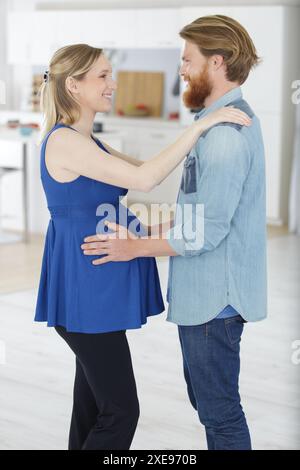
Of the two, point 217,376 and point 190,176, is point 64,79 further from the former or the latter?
point 217,376

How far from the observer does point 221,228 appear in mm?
2234

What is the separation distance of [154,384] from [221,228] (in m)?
2.01

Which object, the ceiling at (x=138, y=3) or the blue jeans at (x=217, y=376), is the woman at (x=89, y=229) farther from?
the ceiling at (x=138, y=3)

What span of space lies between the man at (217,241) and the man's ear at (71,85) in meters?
0.31

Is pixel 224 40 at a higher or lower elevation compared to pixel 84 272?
higher

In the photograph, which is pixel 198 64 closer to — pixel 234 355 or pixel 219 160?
pixel 219 160

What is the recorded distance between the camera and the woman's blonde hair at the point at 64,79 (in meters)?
2.40

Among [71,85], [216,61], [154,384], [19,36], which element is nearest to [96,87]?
[71,85]

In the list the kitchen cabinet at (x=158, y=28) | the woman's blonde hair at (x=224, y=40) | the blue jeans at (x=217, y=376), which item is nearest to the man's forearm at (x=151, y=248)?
the blue jeans at (x=217, y=376)

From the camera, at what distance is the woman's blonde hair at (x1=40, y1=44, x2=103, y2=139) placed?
7.86 feet

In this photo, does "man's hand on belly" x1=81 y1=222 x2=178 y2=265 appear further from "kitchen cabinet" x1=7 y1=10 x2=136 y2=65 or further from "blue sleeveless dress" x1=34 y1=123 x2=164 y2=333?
"kitchen cabinet" x1=7 y1=10 x2=136 y2=65

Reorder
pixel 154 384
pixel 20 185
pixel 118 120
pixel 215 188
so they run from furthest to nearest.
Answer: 1. pixel 118 120
2. pixel 20 185
3. pixel 154 384
4. pixel 215 188

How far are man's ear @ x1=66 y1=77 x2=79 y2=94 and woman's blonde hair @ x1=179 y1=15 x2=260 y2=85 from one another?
0.34 m
